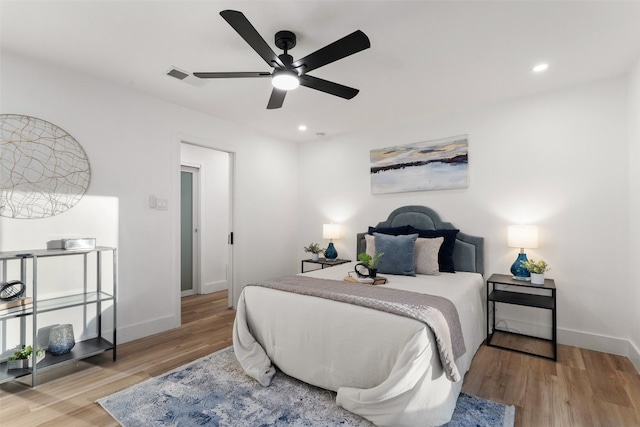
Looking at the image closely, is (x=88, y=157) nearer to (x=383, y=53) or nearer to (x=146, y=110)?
(x=146, y=110)

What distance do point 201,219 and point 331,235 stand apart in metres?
2.26

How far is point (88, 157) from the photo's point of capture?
2941 mm

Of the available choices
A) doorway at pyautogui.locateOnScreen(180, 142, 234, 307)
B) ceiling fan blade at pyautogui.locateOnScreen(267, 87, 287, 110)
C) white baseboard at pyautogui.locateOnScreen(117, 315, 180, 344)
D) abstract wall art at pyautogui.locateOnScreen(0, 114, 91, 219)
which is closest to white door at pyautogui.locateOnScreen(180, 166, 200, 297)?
doorway at pyautogui.locateOnScreen(180, 142, 234, 307)

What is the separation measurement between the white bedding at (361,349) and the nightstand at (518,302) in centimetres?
36

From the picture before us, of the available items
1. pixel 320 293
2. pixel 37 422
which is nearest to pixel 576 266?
pixel 320 293

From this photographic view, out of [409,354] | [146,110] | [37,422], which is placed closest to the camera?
[409,354]

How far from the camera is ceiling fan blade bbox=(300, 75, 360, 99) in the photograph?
2281 millimetres

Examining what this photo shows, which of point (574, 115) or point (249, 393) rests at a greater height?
point (574, 115)

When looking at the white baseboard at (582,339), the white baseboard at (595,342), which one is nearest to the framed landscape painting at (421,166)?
the white baseboard at (582,339)

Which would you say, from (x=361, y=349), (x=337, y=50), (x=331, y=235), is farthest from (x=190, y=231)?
(x=337, y=50)

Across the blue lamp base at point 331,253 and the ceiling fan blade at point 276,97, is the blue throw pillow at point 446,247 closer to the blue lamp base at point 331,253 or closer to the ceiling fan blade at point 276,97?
the blue lamp base at point 331,253

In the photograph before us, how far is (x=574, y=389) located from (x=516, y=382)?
14.5 inches

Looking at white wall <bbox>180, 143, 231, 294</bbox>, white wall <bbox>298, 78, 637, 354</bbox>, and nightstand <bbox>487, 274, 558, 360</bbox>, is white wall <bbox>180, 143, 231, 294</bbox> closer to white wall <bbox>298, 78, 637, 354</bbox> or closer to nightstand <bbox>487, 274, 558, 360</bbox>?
white wall <bbox>298, 78, 637, 354</bbox>

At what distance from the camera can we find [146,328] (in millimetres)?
3340
